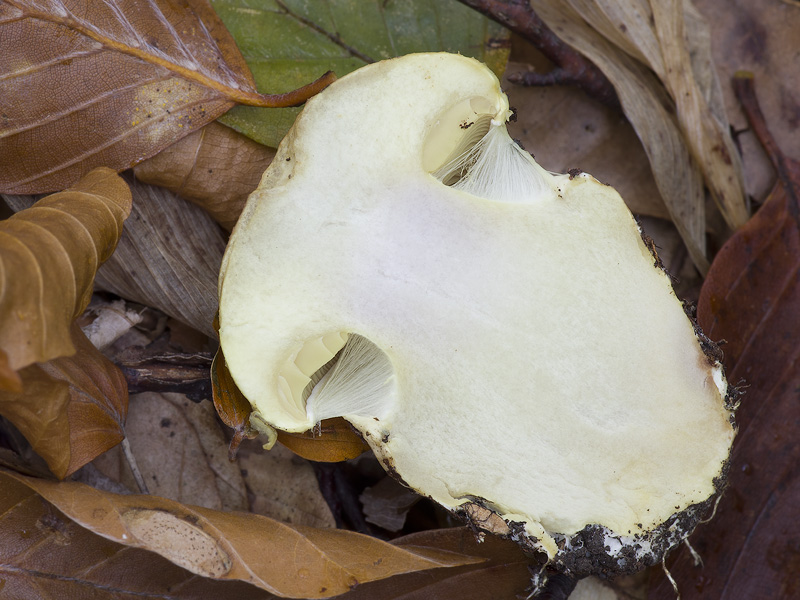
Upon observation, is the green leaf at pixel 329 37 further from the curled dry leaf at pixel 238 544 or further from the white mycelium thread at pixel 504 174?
the curled dry leaf at pixel 238 544

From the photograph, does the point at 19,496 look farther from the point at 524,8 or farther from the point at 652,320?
the point at 524,8

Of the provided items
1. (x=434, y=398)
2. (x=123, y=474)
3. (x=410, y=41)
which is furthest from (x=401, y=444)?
(x=410, y=41)

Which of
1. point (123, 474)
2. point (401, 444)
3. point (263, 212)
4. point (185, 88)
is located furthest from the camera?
point (123, 474)

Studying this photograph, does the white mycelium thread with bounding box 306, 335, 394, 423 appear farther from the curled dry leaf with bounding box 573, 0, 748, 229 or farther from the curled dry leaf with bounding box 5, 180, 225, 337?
the curled dry leaf with bounding box 573, 0, 748, 229

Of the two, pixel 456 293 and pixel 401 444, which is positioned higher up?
pixel 456 293

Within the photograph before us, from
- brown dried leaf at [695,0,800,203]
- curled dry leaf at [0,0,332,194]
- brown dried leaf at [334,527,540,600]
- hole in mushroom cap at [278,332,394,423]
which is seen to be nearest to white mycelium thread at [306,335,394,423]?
hole in mushroom cap at [278,332,394,423]

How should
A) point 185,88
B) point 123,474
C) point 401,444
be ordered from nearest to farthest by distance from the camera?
point 401,444, point 185,88, point 123,474

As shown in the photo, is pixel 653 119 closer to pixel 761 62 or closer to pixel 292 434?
pixel 761 62

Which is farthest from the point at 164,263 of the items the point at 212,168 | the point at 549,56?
the point at 549,56
